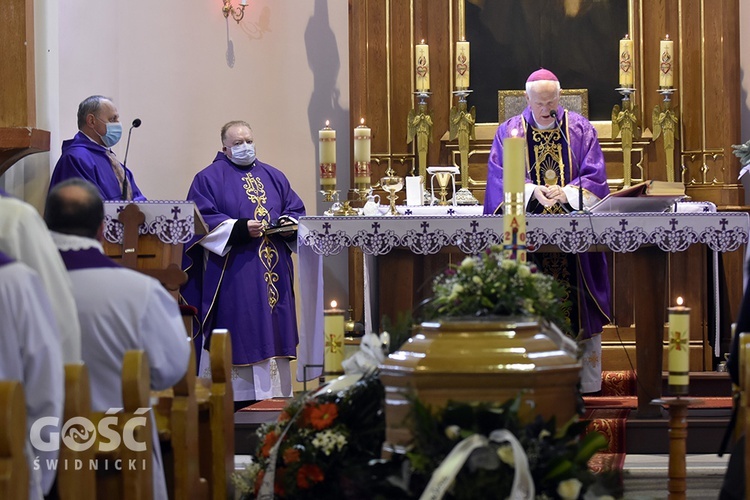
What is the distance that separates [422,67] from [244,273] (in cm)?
192

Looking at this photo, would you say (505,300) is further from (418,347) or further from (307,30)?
(307,30)

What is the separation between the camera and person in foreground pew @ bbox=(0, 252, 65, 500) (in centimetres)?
333

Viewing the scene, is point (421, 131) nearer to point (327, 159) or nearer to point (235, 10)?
point (235, 10)

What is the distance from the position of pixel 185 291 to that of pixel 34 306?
201 inches

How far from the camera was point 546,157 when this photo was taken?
7832mm

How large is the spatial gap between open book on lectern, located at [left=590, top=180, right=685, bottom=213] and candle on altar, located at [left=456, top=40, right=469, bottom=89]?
8.36 ft

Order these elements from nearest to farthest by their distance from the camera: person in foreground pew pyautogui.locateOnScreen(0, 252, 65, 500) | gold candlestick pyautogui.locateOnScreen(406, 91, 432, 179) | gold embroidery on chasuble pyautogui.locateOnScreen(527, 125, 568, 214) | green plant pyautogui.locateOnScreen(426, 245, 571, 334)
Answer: person in foreground pew pyautogui.locateOnScreen(0, 252, 65, 500) < green plant pyautogui.locateOnScreen(426, 245, 571, 334) < gold embroidery on chasuble pyautogui.locateOnScreen(527, 125, 568, 214) < gold candlestick pyautogui.locateOnScreen(406, 91, 432, 179)

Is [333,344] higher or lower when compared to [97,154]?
lower

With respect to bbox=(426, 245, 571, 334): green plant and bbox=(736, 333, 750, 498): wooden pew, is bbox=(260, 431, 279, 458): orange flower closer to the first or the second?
bbox=(426, 245, 571, 334): green plant

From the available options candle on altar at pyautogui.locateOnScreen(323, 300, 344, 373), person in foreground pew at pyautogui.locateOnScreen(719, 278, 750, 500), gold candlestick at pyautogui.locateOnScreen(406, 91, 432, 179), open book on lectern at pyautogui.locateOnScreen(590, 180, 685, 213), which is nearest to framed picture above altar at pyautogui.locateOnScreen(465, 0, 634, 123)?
gold candlestick at pyautogui.locateOnScreen(406, 91, 432, 179)

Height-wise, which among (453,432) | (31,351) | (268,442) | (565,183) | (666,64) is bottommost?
(268,442)

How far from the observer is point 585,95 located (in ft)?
30.0

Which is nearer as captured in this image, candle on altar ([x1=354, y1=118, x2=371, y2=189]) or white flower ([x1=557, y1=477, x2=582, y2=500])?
white flower ([x1=557, y1=477, x2=582, y2=500])

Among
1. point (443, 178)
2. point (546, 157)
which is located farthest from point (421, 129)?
point (546, 157)
